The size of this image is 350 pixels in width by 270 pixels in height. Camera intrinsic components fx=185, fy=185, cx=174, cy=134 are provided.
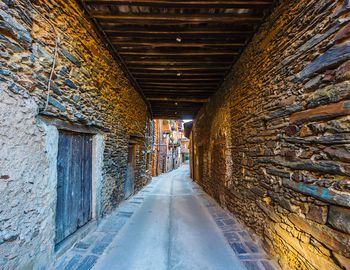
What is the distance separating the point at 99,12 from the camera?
2.73m

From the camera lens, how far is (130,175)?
19.2ft

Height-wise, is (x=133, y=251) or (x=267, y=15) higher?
(x=267, y=15)

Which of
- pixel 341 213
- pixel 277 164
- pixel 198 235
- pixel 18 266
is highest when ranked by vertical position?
pixel 277 164

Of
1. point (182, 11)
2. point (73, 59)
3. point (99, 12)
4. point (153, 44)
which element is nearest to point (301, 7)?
point (182, 11)

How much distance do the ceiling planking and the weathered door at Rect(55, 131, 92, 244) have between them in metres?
1.86

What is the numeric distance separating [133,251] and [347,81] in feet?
10.2

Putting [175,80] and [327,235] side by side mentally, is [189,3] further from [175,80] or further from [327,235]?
[327,235]

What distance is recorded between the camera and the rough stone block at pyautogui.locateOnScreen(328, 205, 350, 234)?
1.42 metres

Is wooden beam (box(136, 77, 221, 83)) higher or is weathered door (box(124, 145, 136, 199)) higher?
wooden beam (box(136, 77, 221, 83))

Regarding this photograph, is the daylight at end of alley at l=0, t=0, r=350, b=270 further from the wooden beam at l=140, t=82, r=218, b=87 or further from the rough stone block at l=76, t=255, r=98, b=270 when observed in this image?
the wooden beam at l=140, t=82, r=218, b=87

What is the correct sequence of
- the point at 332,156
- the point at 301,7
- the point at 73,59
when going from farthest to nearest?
the point at 73,59 → the point at 301,7 → the point at 332,156

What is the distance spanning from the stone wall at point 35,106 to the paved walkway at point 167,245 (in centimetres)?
63

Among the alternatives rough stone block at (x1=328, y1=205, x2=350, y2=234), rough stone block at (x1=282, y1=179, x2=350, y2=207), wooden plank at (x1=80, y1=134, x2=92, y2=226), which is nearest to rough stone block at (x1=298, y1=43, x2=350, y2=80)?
rough stone block at (x1=282, y1=179, x2=350, y2=207)

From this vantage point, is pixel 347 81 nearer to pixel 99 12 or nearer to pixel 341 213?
pixel 341 213
